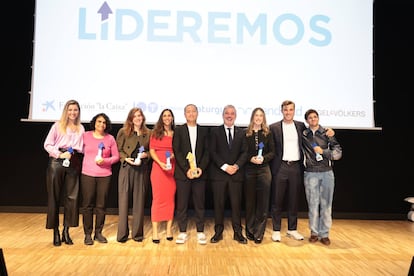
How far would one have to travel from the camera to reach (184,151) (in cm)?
354

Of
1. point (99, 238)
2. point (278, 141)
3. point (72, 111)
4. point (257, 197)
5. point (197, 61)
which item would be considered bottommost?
point (99, 238)

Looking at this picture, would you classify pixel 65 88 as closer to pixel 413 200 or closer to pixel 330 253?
pixel 330 253

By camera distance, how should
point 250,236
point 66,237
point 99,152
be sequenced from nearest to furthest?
point 99,152 < point 66,237 < point 250,236

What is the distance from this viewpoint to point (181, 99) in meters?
4.50

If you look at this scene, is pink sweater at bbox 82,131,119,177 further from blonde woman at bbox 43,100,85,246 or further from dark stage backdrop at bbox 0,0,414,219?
dark stage backdrop at bbox 0,0,414,219

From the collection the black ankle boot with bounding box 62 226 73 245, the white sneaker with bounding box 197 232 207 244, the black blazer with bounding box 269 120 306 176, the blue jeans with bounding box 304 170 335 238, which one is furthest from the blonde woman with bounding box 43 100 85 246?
the blue jeans with bounding box 304 170 335 238

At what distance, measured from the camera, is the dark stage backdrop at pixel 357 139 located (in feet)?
16.4

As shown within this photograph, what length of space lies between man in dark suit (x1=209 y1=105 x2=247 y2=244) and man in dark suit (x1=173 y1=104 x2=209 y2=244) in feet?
0.33

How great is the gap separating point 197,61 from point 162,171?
5.44 ft

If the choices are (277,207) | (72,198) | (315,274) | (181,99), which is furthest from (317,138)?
(72,198)

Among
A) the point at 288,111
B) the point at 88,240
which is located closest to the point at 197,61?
the point at 288,111

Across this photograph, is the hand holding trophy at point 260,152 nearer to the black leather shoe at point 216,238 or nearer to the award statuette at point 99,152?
the black leather shoe at point 216,238

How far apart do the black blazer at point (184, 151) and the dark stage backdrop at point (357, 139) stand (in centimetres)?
163

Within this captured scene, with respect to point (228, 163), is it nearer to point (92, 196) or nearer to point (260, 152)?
point (260, 152)
